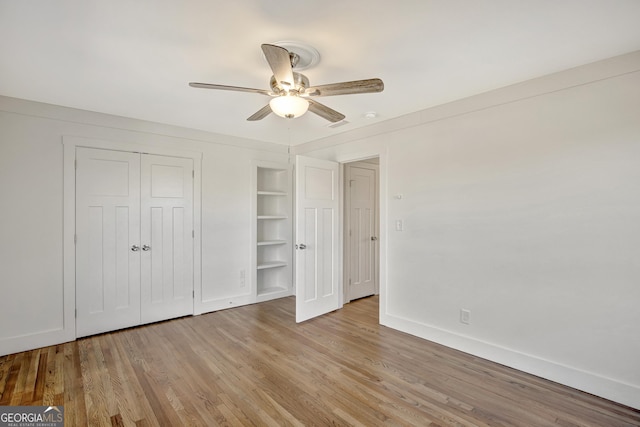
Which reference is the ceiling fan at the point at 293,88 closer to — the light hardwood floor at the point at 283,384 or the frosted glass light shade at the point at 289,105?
the frosted glass light shade at the point at 289,105

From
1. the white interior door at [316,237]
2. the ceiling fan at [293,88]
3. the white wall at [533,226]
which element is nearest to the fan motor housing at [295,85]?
the ceiling fan at [293,88]

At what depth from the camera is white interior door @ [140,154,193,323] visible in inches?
145

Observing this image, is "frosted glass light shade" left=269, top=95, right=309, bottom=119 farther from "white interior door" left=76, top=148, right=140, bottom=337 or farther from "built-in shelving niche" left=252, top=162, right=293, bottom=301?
"built-in shelving niche" left=252, top=162, right=293, bottom=301

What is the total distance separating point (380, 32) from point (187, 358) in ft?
10.2

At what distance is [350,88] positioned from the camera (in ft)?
6.43

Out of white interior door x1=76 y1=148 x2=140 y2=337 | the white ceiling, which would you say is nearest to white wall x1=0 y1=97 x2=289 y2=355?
white interior door x1=76 y1=148 x2=140 y2=337

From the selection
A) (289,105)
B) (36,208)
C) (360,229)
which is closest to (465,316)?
(360,229)

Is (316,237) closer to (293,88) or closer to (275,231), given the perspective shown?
(275,231)

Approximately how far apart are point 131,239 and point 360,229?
315 centimetres

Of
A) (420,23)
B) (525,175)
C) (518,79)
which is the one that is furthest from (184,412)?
(518,79)

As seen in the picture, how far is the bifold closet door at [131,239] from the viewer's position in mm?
3301

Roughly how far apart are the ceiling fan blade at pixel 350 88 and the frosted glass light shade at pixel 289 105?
0.09 metres

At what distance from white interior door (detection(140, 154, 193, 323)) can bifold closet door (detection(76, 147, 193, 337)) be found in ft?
0.03

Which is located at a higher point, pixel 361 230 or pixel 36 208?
pixel 36 208
